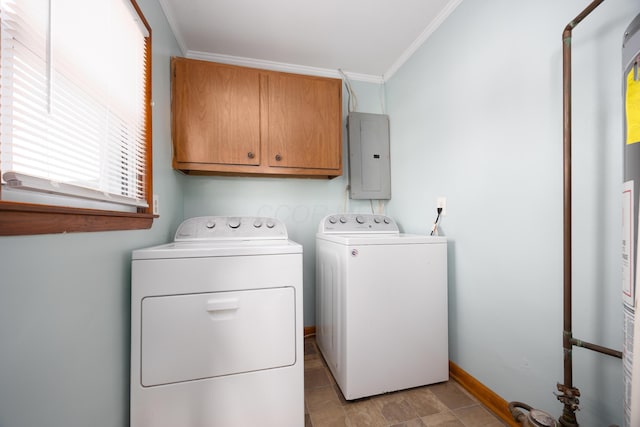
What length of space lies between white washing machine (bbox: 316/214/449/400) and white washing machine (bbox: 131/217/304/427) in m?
0.34

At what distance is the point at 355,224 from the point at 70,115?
168 centimetres

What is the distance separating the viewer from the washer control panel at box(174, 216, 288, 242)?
1609 mm

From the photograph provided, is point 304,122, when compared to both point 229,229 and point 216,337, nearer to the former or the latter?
point 229,229

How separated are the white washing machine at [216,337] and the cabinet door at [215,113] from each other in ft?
3.01

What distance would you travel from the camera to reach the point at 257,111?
185cm

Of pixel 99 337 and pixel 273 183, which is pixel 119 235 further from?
pixel 273 183

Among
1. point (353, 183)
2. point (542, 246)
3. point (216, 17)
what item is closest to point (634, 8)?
point (542, 246)

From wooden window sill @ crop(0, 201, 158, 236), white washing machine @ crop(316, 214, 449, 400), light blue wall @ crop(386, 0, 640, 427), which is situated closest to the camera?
wooden window sill @ crop(0, 201, 158, 236)

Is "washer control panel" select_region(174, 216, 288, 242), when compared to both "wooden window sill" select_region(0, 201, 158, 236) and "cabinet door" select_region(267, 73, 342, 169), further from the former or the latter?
"wooden window sill" select_region(0, 201, 158, 236)

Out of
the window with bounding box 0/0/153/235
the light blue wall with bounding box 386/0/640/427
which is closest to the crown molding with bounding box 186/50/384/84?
the light blue wall with bounding box 386/0/640/427

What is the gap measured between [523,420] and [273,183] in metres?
2.04

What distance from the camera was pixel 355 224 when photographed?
79.1 inches

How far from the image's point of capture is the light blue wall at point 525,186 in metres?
0.91

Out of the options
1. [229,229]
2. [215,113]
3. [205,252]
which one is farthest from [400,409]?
[215,113]
